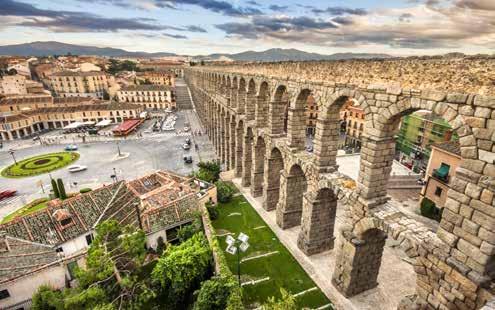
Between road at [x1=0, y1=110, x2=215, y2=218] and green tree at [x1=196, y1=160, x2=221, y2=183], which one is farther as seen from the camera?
road at [x1=0, y1=110, x2=215, y2=218]

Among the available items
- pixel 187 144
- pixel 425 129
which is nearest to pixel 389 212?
pixel 425 129

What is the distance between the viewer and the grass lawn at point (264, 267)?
16.6m

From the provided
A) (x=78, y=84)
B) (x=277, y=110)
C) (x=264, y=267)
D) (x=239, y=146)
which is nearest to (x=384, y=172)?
(x=264, y=267)

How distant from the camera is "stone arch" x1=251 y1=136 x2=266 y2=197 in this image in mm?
26962

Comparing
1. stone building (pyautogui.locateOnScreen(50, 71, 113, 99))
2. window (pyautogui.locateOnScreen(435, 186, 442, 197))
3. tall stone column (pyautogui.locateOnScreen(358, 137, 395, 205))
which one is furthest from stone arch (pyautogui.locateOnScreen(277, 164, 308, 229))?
stone building (pyautogui.locateOnScreen(50, 71, 113, 99))

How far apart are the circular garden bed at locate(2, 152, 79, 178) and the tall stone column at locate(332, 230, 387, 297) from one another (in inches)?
2041

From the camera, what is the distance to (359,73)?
13.2 meters

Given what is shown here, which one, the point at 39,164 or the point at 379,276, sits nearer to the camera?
the point at 379,276

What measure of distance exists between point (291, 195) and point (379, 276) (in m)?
8.59

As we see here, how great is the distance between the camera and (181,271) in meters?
16.9

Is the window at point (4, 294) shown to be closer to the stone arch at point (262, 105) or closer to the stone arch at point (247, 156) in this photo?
the stone arch at point (247, 156)

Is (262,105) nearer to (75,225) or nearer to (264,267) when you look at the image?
(264,267)

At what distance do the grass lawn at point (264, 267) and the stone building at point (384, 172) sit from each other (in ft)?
5.58

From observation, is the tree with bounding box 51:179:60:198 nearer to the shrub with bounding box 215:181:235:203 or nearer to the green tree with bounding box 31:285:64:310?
the green tree with bounding box 31:285:64:310
